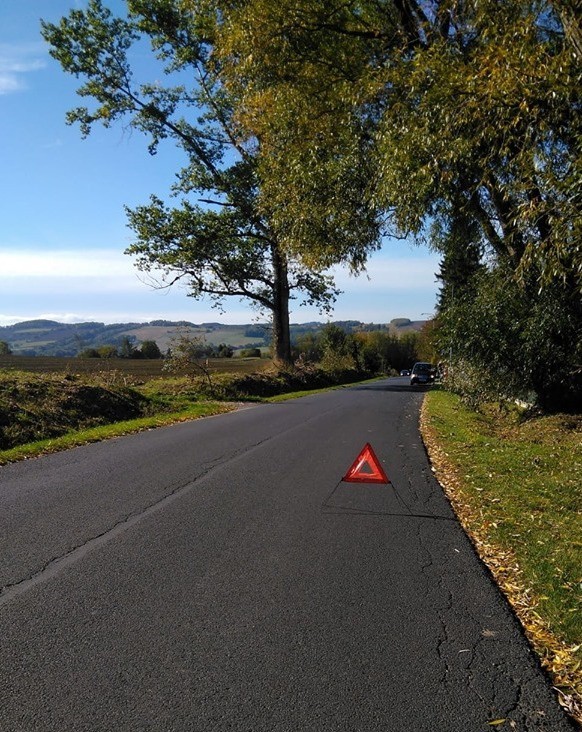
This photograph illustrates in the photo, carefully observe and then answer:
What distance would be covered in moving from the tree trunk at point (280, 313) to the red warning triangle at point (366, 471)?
27.1 metres

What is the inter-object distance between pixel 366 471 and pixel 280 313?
2871cm

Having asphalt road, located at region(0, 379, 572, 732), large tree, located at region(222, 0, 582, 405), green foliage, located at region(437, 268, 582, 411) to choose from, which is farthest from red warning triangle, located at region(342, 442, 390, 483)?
green foliage, located at region(437, 268, 582, 411)

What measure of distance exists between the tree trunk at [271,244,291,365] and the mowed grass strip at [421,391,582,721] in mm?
22446

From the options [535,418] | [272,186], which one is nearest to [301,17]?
[272,186]

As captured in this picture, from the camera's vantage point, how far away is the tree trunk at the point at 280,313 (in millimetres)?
36031

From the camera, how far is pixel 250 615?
14.0 ft

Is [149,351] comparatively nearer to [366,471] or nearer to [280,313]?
[280,313]

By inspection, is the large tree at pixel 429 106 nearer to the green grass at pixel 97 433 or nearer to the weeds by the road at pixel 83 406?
the green grass at pixel 97 433

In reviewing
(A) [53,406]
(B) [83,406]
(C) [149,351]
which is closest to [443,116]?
(A) [53,406]

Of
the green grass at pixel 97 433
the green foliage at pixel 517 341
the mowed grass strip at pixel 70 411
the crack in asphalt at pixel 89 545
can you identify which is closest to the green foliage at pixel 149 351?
the mowed grass strip at pixel 70 411

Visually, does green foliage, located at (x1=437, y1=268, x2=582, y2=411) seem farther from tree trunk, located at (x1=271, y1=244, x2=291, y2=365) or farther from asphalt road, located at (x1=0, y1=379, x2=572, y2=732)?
tree trunk, located at (x1=271, y1=244, x2=291, y2=365)

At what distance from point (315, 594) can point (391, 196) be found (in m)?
7.18

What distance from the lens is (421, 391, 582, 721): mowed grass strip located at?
417 centimetres

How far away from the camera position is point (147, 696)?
3.26 meters
